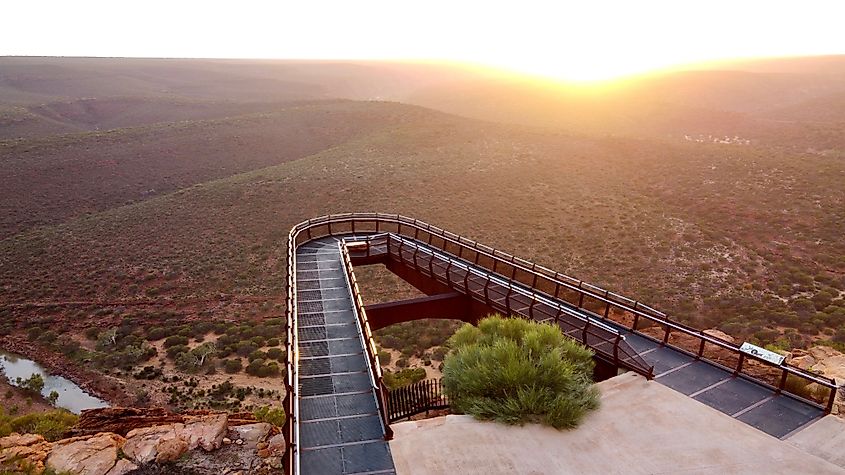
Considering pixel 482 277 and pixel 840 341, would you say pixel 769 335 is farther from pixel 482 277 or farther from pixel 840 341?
pixel 482 277

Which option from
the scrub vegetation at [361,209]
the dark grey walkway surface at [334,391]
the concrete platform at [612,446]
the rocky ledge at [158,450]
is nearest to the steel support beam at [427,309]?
the dark grey walkway surface at [334,391]

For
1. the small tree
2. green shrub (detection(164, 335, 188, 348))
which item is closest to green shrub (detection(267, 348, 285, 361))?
the small tree

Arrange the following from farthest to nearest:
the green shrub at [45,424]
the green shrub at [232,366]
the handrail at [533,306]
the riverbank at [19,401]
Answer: the green shrub at [232,366] < the riverbank at [19,401] < the green shrub at [45,424] < the handrail at [533,306]

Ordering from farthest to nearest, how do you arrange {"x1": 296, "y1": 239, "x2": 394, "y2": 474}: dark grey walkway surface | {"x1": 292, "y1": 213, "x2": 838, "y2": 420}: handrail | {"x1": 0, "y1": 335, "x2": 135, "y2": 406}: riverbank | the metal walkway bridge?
{"x1": 0, "y1": 335, "x2": 135, "y2": 406}: riverbank, {"x1": 292, "y1": 213, "x2": 838, "y2": 420}: handrail, the metal walkway bridge, {"x1": 296, "y1": 239, "x2": 394, "y2": 474}: dark grey walkway surface

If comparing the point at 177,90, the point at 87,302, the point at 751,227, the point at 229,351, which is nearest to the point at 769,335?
the point at 751,227

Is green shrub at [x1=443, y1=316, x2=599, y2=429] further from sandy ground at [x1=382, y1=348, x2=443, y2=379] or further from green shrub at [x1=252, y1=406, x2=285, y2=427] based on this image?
sandy ground at [x1=382, y1=348, x2=443, y2=379]

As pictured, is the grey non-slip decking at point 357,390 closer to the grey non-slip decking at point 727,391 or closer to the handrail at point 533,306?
the grey non-slip decking at point 727,391
